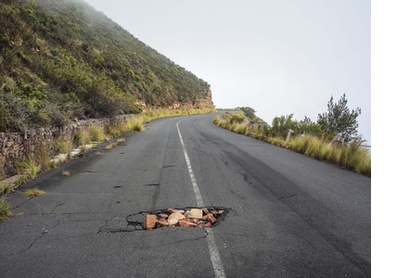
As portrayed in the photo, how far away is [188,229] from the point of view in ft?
13.1

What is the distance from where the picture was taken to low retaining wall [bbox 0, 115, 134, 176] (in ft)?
19.7

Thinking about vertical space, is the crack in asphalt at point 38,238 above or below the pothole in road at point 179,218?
below

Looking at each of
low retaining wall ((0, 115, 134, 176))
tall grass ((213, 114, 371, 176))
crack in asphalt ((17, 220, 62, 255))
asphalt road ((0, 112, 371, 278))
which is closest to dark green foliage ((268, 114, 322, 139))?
tall grass ((213, 114, 371, 176))

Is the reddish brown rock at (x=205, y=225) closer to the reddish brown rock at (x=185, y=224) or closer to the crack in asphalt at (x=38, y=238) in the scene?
the reddish brown rock at (x=185, y=224)

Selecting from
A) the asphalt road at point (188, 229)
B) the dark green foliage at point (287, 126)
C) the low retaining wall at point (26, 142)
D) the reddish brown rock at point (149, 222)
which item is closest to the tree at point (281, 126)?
Result: the dark green foliage at point (287, 126)

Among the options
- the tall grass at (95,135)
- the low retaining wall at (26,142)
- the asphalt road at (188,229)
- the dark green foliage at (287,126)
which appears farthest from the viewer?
the dark green foliage at (287,126)

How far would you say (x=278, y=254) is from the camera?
3.38 metres

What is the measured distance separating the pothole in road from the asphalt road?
10 centimetres

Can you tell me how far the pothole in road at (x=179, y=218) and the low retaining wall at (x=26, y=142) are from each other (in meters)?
3.83

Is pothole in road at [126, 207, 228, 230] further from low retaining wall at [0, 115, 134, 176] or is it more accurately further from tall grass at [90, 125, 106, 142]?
tall grass at [90, 125, 106, 142]

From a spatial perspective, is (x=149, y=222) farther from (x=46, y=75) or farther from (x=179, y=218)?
(x=46, y=75)

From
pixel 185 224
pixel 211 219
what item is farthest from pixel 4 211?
pixel 211 219

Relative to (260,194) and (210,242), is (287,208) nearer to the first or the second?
(260,194)

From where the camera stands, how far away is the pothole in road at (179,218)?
412 cm
